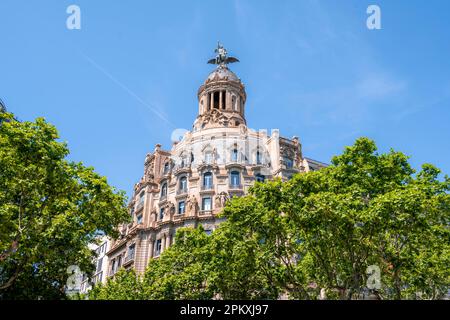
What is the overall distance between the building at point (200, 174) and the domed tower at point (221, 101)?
0.16m

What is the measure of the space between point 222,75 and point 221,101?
15.3 feet

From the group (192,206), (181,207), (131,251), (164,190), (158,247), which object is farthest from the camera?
(164,190)

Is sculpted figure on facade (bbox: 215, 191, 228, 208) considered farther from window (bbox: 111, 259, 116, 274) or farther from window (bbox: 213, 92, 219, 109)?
window (bbox: 111, 259, 116, 274)

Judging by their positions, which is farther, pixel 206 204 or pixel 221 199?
pixel 206 204

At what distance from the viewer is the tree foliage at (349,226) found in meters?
20.9

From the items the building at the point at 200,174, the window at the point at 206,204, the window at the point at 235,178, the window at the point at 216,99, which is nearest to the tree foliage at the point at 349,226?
the window at the point at 206,204

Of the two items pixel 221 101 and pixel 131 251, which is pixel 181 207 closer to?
pixel 131 251

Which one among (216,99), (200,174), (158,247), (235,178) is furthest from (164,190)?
(216,99)

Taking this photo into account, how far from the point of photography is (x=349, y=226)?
2141cm

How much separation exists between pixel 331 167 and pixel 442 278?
9676mm

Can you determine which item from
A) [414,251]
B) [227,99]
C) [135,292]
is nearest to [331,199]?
[414,251]

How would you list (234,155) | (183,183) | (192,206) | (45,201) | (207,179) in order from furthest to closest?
(234,155) < (183,183) < (207,179) < (192,206) < (45,201)

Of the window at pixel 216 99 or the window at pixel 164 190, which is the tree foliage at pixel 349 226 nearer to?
the window at pixel 164 190
